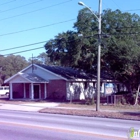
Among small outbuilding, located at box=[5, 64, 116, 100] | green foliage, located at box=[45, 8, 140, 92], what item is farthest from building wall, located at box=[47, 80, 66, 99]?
green foliage, located at box=[45, 8, 140, 92]

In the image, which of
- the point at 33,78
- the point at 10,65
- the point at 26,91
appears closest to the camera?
the point at 33,78

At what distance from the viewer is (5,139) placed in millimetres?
9383

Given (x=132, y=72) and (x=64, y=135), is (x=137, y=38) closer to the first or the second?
(x=132, y=72)

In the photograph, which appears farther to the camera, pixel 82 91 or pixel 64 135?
pixel 82 91

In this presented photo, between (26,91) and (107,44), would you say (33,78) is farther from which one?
(107,44)

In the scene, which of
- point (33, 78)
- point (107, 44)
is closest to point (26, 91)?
point (33, 78)

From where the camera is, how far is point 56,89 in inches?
1485

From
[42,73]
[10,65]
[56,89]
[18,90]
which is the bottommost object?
[18,90]

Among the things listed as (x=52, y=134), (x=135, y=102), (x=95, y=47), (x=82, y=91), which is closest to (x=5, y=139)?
(x=52, y=134)

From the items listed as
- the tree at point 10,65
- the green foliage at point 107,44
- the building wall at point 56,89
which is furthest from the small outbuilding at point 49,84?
the tree at point 10,65

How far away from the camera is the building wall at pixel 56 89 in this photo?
121 ft

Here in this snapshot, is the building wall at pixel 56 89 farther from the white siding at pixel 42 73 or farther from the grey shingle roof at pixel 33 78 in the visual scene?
the grey shingle roof at pixel 33 78

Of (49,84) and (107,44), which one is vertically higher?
(107,44)

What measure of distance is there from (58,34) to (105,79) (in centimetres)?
1327
